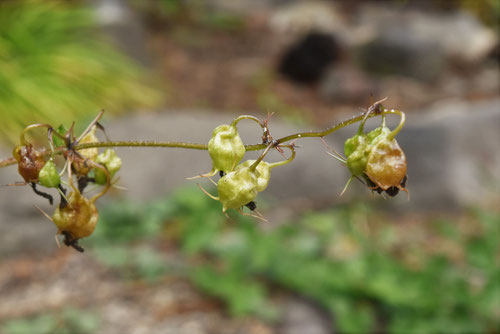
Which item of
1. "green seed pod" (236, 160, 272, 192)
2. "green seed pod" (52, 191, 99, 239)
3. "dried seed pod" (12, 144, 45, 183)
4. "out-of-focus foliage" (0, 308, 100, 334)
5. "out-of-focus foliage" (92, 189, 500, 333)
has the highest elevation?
"out-of-focus foliage" (92, 189, 500, 333)

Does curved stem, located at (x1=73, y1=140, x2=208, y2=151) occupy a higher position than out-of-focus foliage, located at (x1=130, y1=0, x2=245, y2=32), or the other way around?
out-of-focus foliage, located at (x1=130, y1=0, x2=245, y2=32)

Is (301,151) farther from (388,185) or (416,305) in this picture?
(388,185)

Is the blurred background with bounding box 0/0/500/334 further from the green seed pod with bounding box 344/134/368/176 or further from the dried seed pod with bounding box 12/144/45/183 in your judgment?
the dried seed pod with bounding box 12/144/45/183

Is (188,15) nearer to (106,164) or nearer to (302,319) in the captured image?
(302,319)

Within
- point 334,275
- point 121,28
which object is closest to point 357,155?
point 334,275

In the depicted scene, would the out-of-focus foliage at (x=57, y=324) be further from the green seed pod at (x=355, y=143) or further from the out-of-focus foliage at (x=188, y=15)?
the out-of-focus foliage at (x=188, y=15)

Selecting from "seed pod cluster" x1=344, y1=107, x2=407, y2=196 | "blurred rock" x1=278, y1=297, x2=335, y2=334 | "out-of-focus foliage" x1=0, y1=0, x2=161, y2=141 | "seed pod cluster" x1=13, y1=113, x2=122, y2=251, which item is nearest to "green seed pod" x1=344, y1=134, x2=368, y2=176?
"seed pod cluster" x1=344, y1=107, x2=407, y2=196
